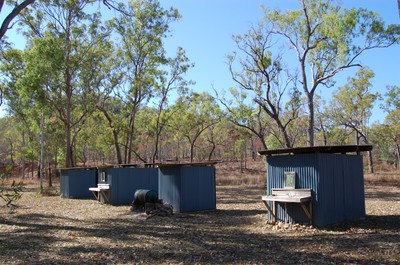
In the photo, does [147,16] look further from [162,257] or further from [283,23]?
[162,257]

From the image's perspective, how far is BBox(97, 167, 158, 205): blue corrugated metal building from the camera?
2008cm

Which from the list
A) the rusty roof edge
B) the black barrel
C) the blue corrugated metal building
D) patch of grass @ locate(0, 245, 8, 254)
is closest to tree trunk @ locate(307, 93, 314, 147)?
the blue corrugated metal building

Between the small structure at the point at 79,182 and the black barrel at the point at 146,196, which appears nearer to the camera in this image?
the black barrel at the point at 146,196

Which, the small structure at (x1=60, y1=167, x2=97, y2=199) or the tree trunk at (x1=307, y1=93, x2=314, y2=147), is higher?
the tree trunk at (x1=307, y1=93, x2=314, y2=147)

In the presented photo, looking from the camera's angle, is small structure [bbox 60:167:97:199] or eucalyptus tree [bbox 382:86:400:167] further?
eucalyptus tree [bbox 382:86:400:167]

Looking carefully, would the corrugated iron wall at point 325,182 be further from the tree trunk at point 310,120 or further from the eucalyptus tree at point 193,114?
the eucalyptus tree at point 193,114

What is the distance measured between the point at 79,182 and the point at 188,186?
12536mm

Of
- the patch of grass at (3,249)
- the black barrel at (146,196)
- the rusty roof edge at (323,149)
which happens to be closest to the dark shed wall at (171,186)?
the black barrel at (146,196)

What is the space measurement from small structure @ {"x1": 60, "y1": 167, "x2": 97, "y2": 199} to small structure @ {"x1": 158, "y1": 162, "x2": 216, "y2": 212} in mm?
10770

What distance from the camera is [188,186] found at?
51.9ft

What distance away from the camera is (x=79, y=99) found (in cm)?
3597

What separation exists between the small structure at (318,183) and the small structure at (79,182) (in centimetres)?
1665

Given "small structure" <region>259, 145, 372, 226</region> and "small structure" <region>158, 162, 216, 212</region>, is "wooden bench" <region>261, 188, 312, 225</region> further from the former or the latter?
"small structure" <region>158, 162, 216, 212</region>

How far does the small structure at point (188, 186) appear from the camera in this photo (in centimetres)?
1563
